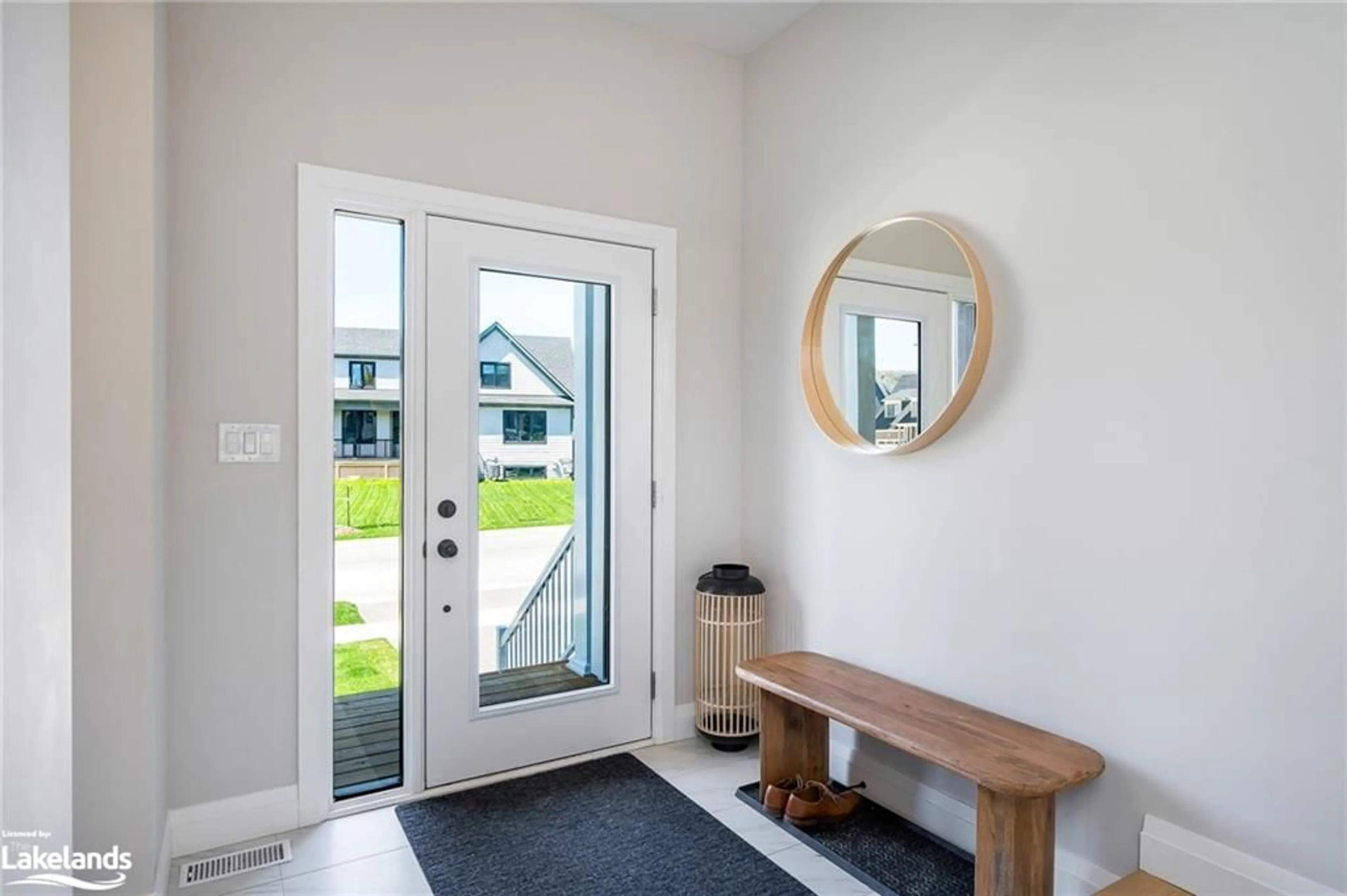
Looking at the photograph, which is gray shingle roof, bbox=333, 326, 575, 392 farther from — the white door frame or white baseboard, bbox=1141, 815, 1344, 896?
white baseboard, bbox=1141, 815, 1344, 896

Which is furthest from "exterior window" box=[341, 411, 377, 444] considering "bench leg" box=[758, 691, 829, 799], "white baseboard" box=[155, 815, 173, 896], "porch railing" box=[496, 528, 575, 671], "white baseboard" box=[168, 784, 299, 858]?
"bench leg" box=[758, 691, 829, 799]

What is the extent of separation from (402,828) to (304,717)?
Answer: 0.47 metres

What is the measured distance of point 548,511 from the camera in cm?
301

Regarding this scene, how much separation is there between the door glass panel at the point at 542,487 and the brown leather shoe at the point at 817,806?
0.92 metres

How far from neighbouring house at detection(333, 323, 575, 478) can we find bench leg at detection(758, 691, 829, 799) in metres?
→ 1.16

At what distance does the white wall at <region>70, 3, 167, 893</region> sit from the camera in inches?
75.8

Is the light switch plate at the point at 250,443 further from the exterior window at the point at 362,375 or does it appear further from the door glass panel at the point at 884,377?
the door glass panel at the point at 884,377

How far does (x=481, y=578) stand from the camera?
2.87 m

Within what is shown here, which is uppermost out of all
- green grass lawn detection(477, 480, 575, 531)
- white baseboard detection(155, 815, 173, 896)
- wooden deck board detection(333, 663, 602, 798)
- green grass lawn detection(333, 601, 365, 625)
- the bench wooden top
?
green grass lawn detection(477, 480, 575, 531)

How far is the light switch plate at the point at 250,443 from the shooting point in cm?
239

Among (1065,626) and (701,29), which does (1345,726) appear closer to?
(1065,626)

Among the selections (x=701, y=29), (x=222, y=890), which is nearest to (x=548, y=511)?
(x=222, y=890)

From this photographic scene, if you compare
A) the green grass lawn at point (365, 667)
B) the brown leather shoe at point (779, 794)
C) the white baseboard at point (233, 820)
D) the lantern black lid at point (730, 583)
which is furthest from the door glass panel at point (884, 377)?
the white baseboard at point (233, 820)

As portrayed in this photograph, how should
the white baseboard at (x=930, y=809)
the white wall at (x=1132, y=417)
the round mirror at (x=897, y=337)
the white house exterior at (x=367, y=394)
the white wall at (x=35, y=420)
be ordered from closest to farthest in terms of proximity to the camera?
the white wall at (x=35, y=420)
the white wall at (x=1132, y=417)
the white baseboard at (x=930, y=809)
the round mirror at (x=897, y=337)
the white house exterior at (x=367, y=394)
